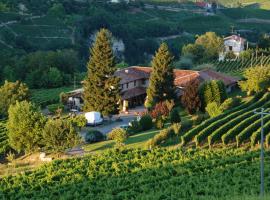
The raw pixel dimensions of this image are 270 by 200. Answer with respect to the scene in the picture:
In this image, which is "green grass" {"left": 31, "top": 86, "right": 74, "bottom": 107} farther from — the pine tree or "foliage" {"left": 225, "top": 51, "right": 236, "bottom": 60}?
"foliage" {"left": 225, "top": 51, "right": 236, "bottom": 60}

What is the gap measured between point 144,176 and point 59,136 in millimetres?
8998

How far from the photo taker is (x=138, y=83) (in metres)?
57.0

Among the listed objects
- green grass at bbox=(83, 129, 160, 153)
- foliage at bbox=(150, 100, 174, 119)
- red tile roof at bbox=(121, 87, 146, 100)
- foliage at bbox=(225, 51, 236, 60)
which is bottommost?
green grass at bbox=(83, 129, 160, 153)

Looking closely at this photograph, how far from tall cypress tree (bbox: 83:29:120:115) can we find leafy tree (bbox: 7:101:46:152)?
28.3 ft

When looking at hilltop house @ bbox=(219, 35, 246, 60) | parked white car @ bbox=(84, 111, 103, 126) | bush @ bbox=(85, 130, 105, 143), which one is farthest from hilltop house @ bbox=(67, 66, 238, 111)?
hilltop house @ bbox=(219, 35, 246, 60)

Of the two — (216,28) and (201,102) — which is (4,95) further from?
(216,28)

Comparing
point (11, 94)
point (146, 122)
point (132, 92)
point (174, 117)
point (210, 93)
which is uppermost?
point (210, 93)

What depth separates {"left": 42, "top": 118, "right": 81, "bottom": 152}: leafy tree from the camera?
38.3 m

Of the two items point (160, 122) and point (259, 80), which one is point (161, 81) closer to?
point (160, 122)

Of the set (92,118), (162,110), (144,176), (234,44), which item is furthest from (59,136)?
(234,44)

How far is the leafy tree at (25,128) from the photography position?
3972 cm

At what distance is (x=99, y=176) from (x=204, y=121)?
1233 cm

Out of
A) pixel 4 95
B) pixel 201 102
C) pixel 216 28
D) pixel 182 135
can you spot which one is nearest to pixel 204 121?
pixel 182 135

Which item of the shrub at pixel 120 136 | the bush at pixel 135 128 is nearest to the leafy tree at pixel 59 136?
the shrub at pixel 120 136
